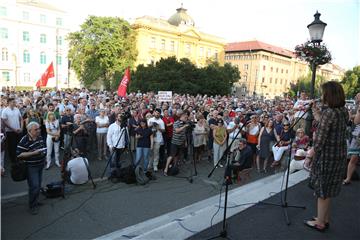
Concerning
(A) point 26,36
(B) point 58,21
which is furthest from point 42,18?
(A) point 26,36

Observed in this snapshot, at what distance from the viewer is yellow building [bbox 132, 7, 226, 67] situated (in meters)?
59.4

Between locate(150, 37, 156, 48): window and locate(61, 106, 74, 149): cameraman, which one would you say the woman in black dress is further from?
locate(150, 37, 156, 48): window

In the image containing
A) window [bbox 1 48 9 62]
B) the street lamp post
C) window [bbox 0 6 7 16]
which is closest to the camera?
the street lamp post

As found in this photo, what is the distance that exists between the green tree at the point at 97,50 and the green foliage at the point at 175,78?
35.1 ft

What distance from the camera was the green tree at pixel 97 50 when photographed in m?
45.3

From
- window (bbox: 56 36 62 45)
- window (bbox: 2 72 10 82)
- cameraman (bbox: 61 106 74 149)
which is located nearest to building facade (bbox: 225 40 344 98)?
window (bbox: 56 36 62 45)

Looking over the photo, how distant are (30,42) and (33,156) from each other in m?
60.2

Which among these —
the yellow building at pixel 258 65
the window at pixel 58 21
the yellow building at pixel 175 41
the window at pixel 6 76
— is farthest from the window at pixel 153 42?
the yellow building at pixel 258 65

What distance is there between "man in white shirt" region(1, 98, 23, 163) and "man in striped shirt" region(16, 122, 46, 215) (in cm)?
310

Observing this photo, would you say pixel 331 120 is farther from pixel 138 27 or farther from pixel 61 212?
pixel 138 27

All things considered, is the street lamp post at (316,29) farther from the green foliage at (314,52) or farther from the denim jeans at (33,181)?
the denim jeans at (33,181)

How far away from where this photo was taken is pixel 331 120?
3527 mm

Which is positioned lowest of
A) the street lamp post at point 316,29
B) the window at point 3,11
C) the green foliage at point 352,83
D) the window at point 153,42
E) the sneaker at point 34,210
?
the sneaker at point 34,210

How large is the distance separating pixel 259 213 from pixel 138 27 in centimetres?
5858
